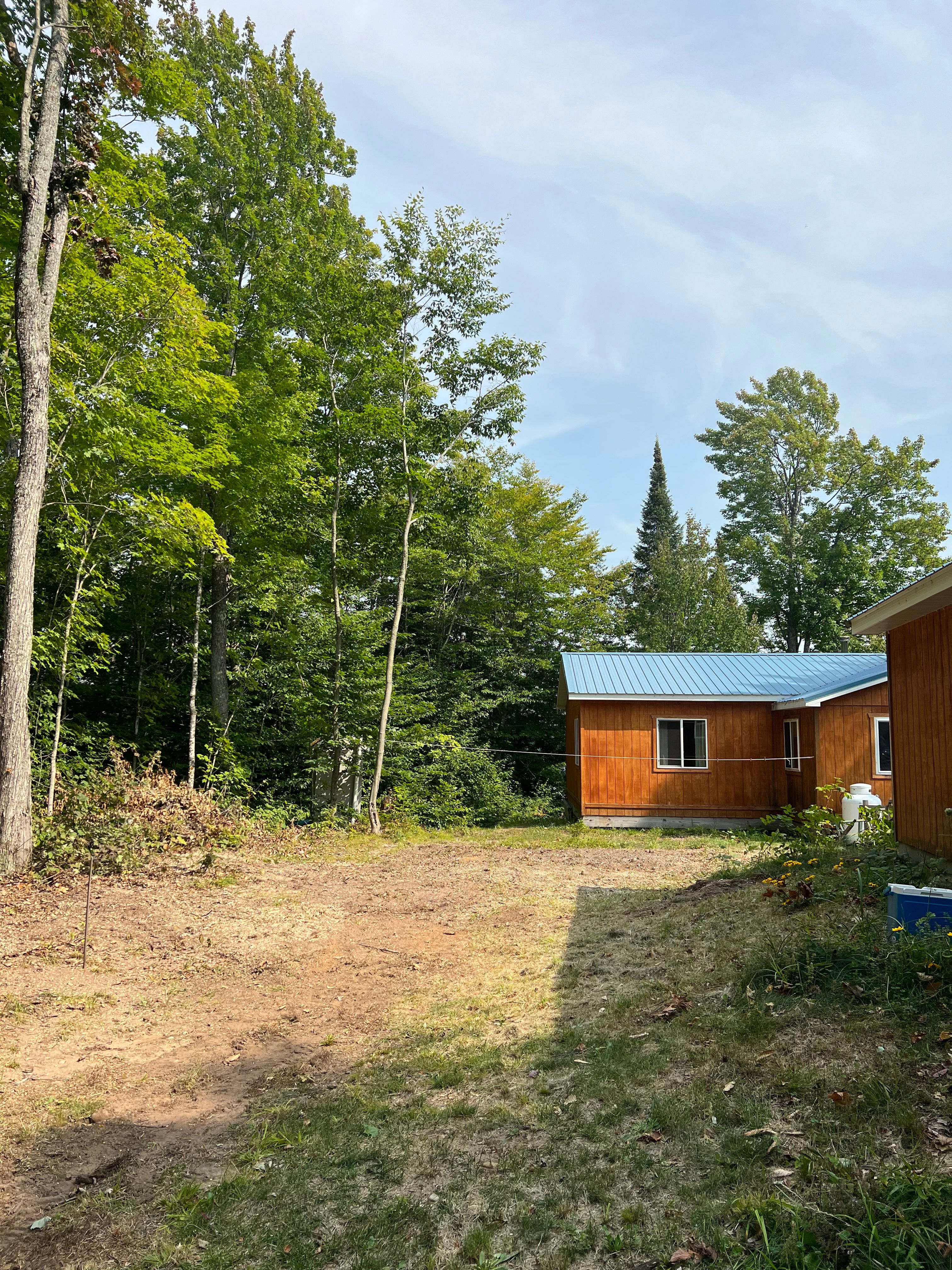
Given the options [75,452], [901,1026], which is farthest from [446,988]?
[75,452]

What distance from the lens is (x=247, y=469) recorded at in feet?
45.7

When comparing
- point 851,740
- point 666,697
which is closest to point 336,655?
point 666,697

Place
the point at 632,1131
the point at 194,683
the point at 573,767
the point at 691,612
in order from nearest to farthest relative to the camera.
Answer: the point at 632,1131, the point at 194,683, the point at 573,767, the point at 691,612

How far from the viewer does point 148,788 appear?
10.2 meters

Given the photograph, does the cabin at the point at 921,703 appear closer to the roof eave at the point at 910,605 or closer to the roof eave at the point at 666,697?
the roof eave at the point at 910,605

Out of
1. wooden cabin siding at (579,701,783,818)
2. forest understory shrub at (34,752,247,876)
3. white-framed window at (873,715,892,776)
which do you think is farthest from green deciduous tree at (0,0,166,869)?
white-framed window at (873,715,892,776)

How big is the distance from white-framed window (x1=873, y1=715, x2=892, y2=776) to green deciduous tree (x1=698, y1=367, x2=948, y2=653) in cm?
1330

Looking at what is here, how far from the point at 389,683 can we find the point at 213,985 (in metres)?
8.33

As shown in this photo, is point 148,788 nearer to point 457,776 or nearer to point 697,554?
point 457,776

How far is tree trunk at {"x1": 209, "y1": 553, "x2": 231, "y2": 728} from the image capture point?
15.2 metres

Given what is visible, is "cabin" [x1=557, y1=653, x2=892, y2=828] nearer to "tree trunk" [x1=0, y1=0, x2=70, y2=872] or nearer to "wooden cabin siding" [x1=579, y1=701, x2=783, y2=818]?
"wooden cabin siding" [x1=579, y1=701, x2=783, y2=818]

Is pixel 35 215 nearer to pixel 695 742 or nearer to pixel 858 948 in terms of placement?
pixel 858 948

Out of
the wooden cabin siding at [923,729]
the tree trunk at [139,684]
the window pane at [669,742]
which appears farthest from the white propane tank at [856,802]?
the tree trunk at [139,684]

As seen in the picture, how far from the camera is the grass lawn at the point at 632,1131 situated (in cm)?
278
